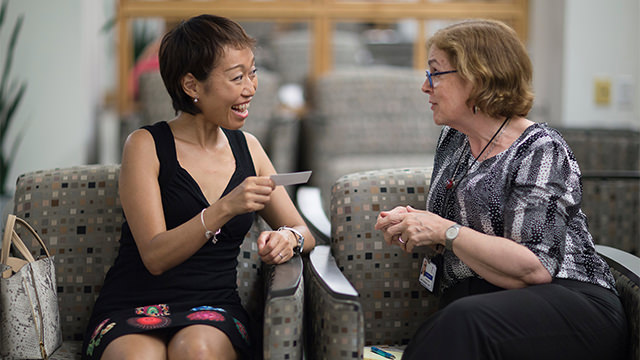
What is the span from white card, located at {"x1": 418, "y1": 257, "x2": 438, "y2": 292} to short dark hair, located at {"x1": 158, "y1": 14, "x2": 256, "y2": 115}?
0.74 meters

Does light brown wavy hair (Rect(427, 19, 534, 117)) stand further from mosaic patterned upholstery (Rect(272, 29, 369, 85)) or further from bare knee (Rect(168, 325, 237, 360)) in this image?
mosaic patterned upholstery (Rect(272, 29, 369, 85))

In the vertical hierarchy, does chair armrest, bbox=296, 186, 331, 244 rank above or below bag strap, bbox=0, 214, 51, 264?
below

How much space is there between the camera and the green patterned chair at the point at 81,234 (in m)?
1.94

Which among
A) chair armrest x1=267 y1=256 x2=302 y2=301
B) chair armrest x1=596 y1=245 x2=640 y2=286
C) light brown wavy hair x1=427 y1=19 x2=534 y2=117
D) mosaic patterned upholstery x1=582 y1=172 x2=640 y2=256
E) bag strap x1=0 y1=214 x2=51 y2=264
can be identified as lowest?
mosaic patterned upholstery x1=582 y1=172 x2=640 y2=256

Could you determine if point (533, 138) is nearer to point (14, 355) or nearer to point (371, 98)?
point (14, 355)

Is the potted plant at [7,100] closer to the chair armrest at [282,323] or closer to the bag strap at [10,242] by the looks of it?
the bag strap at [10,242]

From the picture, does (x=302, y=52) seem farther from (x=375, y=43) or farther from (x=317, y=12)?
(x=375, y=43)

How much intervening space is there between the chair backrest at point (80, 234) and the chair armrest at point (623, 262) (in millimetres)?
949

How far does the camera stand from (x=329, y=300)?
158cm

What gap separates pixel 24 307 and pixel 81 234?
351mm

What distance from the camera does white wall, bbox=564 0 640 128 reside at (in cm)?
400

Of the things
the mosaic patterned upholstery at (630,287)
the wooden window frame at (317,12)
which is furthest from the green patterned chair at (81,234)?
the wooden window frame at (317,12)

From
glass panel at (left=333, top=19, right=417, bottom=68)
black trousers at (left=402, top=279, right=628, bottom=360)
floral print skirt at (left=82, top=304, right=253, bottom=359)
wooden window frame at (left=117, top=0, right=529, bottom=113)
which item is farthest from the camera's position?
glass panel at (left=333, top=19, right=417, bottom=68)

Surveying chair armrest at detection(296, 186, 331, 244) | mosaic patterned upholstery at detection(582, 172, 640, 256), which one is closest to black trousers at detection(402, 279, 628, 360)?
chair armrest at detection(296, 186, 331, 244)
